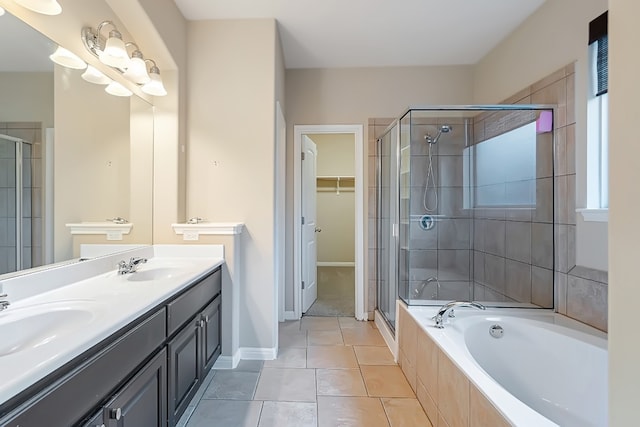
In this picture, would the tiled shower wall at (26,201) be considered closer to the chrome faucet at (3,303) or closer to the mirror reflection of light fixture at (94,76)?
the chrome faucet at (3,303)

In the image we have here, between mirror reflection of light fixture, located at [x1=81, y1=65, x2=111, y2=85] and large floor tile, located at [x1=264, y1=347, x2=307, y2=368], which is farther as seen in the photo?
large floor tile, located at [x1=264, y1=347, x2=307, y2=368]

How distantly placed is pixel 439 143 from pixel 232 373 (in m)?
2.59

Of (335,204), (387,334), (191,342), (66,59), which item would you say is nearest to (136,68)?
(66,59)

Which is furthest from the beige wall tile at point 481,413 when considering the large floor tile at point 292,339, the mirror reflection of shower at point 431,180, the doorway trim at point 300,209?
the doorway trim at point 300,209

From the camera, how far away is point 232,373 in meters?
2.24

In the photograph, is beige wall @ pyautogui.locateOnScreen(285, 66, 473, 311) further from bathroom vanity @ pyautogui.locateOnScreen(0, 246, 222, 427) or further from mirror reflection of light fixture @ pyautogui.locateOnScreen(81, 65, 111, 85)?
mirror reflection of light fixture @ pyautogui.locateOnScreen(81, 65, 111, 85)

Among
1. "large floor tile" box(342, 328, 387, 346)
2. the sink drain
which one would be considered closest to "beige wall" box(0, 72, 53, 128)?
"large floor tile" box(342, 328, 387, 346)

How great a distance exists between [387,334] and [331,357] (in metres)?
0.59

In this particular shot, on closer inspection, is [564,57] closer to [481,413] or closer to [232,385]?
[481,413]

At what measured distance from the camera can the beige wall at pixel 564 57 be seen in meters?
1.87

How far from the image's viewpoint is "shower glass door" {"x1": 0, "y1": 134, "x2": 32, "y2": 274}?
48.8 inches

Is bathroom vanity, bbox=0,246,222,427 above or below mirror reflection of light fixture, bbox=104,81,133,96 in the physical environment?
below

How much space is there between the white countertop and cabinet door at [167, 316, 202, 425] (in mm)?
272

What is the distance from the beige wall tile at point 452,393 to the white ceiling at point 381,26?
2.40m
